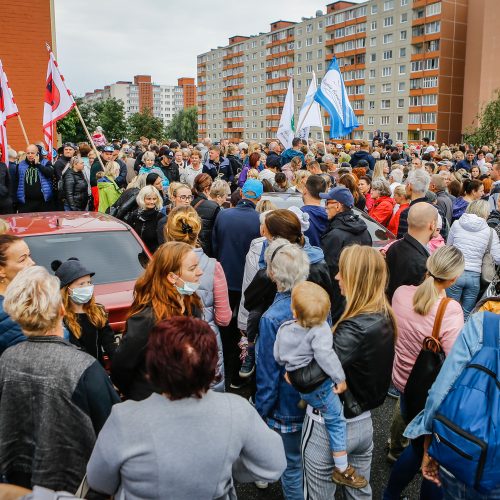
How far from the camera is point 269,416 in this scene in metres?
3.16

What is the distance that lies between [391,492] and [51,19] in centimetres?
2620

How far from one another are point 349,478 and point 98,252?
10.2 ft

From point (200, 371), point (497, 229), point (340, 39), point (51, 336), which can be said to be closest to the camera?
point (200, 371)

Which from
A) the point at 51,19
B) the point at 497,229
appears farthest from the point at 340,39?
the point at 497,229

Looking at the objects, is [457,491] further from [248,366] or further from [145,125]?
[145,125]

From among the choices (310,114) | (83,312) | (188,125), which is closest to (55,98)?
(310,114)

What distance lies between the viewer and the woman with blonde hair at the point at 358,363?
2797mm

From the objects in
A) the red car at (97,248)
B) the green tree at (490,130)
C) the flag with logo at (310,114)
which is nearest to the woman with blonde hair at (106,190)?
the red car at (97,248)

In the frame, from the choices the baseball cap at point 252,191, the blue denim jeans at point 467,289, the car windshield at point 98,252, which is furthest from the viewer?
the blue denim jeans at point 467,289

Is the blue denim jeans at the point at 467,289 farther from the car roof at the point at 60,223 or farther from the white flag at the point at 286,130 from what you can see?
the white flag at the point at 286,130

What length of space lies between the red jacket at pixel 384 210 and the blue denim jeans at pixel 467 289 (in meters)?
1.94

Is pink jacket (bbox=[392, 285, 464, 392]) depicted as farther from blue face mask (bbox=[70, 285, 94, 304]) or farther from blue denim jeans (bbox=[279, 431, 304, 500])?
blue face mask (bbox=[70, 285, 94, 304])

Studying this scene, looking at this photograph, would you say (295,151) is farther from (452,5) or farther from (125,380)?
(452,5)

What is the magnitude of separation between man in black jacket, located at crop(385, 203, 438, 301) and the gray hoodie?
1912 millimetres
